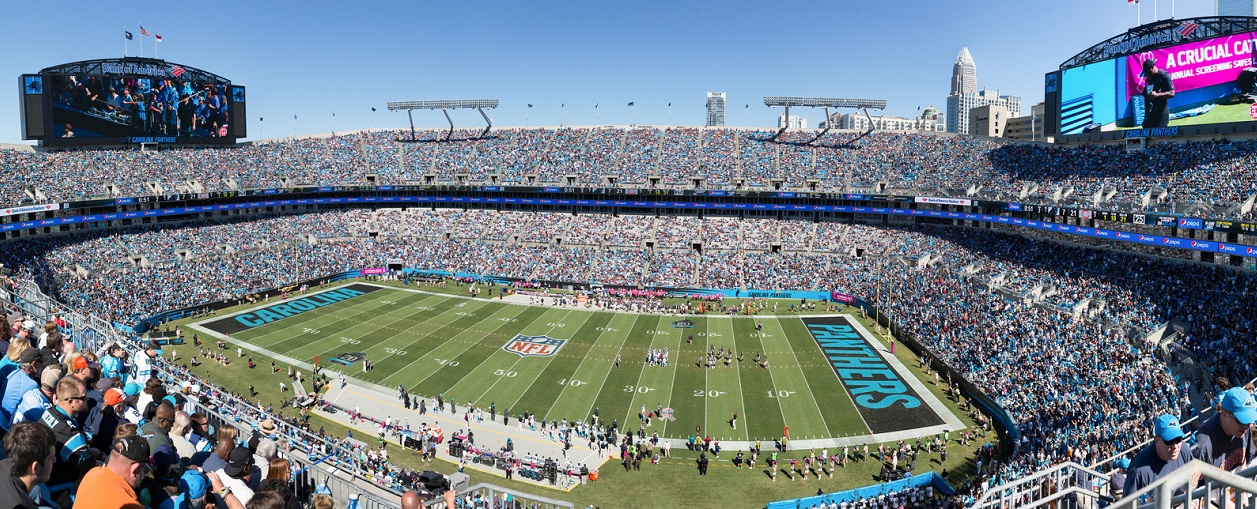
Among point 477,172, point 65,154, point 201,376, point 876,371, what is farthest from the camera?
point 477,172

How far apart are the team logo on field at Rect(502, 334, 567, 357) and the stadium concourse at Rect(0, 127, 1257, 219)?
1183 inches

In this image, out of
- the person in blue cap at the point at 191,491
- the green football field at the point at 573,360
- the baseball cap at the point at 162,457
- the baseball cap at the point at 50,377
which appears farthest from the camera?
the green football field at the point at 573,360

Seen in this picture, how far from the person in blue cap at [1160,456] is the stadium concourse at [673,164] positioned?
36932 mm

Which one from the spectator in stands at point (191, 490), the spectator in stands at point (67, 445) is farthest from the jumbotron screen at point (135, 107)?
the spectator in stands at point (191, 490)

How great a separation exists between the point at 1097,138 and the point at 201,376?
2422 inches

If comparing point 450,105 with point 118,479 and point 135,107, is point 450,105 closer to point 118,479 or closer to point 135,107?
point 135,107

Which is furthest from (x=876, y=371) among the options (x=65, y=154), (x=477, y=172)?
(x=65, y=154)

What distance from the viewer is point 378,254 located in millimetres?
60906

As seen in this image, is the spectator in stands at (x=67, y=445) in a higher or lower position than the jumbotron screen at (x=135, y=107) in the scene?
lower

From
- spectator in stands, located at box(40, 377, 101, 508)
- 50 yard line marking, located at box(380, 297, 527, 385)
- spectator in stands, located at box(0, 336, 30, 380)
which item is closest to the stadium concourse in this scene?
50 yard line marking, located at box(380, 297, 527, 385)

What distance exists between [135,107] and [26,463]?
72.2 meters

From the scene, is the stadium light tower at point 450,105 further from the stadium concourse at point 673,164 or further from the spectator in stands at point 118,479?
the spectator in stands at point 118,479

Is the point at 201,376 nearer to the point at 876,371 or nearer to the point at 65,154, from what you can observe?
the point at 876,371

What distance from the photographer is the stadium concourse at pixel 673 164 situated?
4334cm
